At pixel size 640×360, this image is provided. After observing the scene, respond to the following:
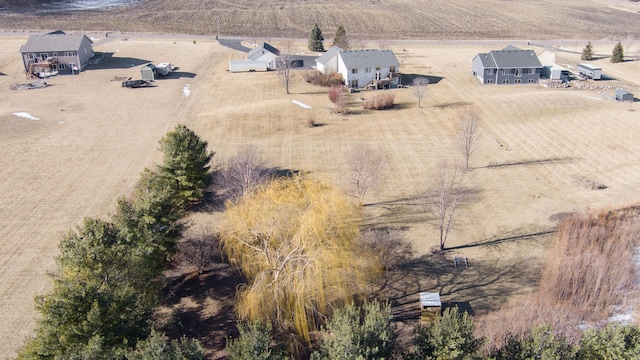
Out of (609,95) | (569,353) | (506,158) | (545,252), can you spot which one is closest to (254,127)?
(506,158)

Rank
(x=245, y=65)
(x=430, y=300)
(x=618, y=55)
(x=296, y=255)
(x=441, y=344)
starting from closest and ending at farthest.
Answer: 1. (x=441, y=344)
2. (x=296, y=255)
3. (x=430, y=300)
4. (x=245, y=65)
5. (x=618, y=55)

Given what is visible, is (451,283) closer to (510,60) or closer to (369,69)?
(369,69)

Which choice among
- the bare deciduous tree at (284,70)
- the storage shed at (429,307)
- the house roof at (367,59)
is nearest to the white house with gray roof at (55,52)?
the bare deciduous tree at (284,70)

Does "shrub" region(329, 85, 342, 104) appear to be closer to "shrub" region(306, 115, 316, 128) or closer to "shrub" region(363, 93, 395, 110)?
"shrub" region(363, 93, 395, 110)

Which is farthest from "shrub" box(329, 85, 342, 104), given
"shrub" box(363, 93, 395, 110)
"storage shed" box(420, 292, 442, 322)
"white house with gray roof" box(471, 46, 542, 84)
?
"storage shed" box(420, 292, 442, 322)

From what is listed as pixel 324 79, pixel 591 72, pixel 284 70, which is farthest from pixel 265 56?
pixel 591 72

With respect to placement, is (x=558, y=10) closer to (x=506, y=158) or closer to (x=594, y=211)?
(x=506, y=158)
